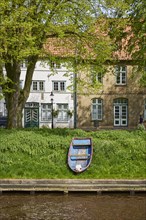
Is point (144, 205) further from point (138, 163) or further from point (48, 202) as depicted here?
point (138, 163)

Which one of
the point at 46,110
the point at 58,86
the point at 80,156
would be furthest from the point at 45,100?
the point at 80,156

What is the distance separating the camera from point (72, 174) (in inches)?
643

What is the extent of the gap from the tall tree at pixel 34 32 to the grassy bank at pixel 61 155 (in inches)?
131

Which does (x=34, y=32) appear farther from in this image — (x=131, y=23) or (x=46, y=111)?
(x=46, y=111)

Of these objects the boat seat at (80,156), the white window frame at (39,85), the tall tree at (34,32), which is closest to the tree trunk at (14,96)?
the tall tree at (34,32)

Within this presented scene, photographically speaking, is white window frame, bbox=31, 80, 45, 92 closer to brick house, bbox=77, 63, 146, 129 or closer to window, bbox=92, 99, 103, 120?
brick house, bbox=77, 63, 146, 129

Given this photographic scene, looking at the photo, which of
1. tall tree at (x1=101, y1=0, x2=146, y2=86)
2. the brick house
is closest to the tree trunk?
tall tree at (x1=101, y1=0, x2=146, y2=86)

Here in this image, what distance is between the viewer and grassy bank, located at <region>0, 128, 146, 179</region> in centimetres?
1644

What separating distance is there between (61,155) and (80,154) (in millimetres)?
730

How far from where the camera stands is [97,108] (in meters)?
46.3

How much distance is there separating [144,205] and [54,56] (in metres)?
10.7

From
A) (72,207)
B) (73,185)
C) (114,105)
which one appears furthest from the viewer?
(114,105)

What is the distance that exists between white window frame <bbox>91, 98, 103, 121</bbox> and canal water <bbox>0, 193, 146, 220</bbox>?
1247 inches

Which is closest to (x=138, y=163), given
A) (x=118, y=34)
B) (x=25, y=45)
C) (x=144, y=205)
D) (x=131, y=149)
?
(x=131, y=149)
